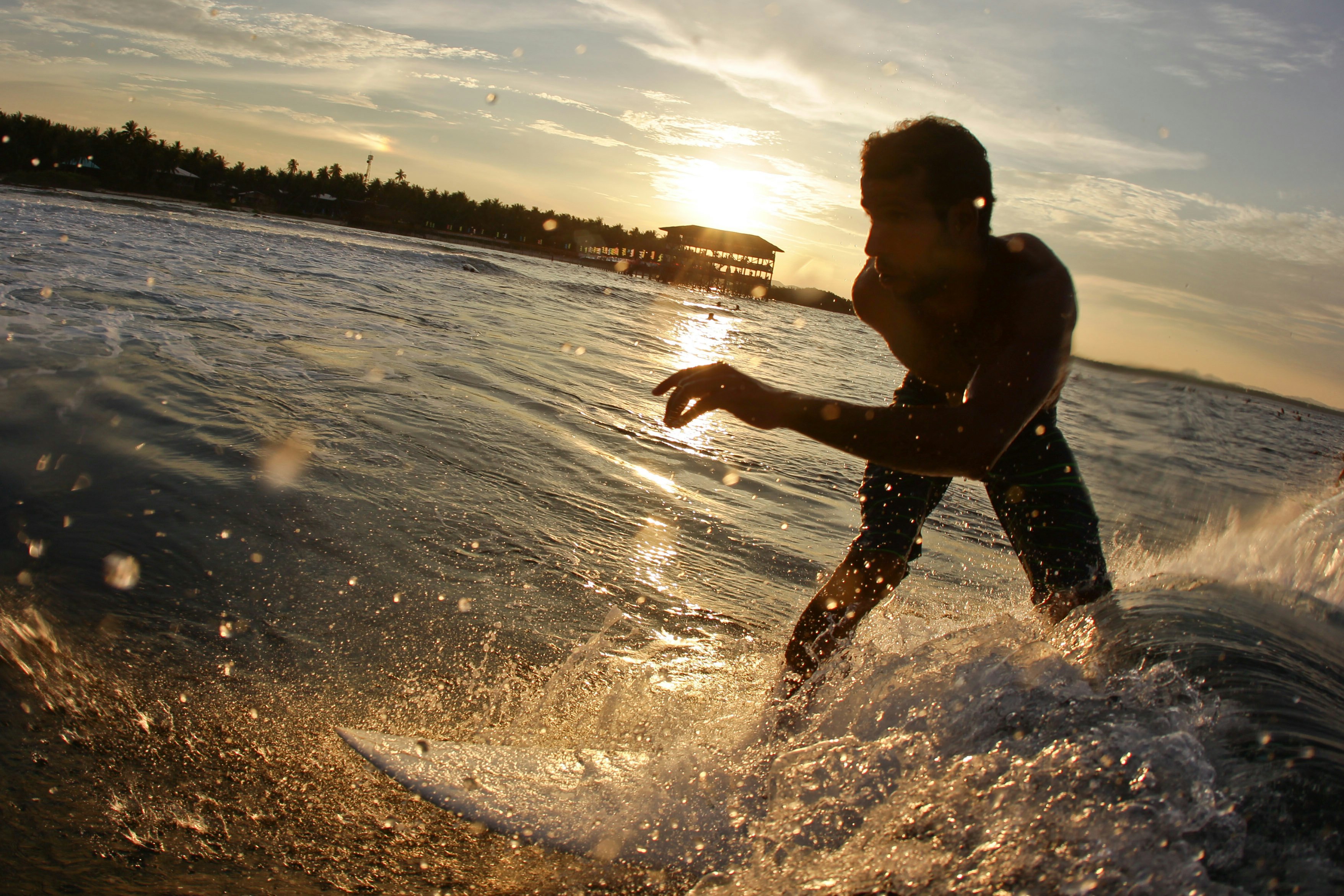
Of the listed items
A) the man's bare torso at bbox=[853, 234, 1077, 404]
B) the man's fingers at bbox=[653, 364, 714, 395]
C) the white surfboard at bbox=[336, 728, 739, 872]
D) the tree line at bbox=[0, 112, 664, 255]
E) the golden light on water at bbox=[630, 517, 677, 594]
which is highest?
the tree line at bbox=[0, 112, 664, 255]

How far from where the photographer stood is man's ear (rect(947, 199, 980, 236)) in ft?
6.31

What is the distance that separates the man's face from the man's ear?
2 cm

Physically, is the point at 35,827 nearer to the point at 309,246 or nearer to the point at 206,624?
the point at 206,624

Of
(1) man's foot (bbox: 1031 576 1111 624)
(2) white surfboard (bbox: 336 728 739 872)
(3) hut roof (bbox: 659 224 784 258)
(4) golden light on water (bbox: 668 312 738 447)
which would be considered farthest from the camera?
(3) hut roof (bbox: 659 224 784 258)

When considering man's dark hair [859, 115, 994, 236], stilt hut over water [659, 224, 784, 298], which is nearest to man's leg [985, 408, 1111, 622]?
man's dark hair [859, 115, 994, 236]

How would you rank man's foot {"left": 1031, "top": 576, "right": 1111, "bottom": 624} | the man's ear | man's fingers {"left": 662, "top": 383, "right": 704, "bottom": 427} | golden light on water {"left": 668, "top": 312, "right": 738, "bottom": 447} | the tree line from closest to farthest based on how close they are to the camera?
man's fingers {"left": 662, "top": 383, "right": 704, "bottom": 427}, the man's ear, man's foot {"left": 1031, "top": 576, "right": 1111, "bottom": 624}, golden light on water {"left": 668, "top": 312, "right": 738, "bottom": 447}, the tree line

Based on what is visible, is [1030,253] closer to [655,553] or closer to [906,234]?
[906,234]

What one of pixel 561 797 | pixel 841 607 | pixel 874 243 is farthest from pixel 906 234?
pixel 561 797

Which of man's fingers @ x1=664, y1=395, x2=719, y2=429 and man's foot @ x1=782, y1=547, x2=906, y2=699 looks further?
man's foot @ x1=782, y1=547, x2=906, y2=699

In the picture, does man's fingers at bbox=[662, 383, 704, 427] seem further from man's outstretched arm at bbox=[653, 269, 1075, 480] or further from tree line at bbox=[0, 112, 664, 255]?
tree line at bbox=[0, 112, 664, 255]

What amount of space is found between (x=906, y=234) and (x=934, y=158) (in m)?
0.18

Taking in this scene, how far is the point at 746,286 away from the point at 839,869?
282 ft

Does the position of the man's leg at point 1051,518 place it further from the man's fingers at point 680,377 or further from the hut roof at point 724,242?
the hut roof at point 724,242

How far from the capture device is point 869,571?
2455mm
